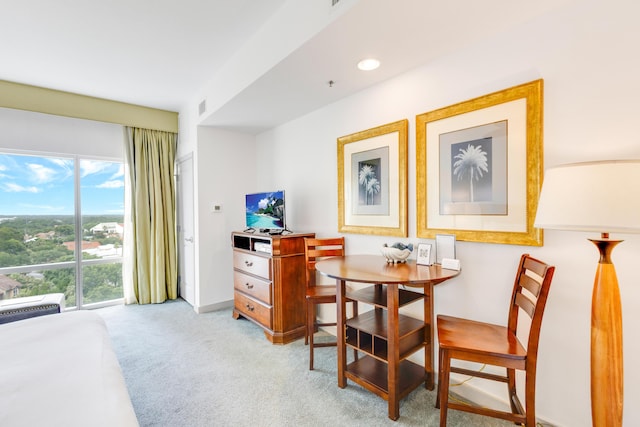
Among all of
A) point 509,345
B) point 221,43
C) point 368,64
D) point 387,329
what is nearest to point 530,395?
point 509,345

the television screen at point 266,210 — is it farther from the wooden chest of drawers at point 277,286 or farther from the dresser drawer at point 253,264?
the dresser drawer at point 253,264

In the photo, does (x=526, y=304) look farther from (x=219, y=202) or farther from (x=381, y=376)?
(x=219, y=202)

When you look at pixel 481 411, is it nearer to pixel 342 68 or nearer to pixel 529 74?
pixel 529 74

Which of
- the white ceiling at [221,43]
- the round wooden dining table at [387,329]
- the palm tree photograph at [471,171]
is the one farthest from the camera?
the palm tree photograph at [471,171]

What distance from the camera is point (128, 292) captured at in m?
4.11

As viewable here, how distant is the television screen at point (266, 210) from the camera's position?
3096 mm

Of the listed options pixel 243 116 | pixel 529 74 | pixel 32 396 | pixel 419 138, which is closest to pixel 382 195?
pixel 419 138

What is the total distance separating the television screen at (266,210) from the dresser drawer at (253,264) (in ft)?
1.19

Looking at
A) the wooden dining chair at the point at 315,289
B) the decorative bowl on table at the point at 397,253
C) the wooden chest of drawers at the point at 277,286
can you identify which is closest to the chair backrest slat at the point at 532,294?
the decorative bowl on table at the point at 397,253

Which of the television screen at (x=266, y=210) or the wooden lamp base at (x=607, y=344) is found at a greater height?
the television screen at (x=266, y=210)

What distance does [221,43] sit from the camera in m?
2.59

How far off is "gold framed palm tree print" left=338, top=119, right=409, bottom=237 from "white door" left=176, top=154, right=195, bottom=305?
7.53ft

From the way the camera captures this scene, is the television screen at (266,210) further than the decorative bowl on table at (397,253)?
Yes

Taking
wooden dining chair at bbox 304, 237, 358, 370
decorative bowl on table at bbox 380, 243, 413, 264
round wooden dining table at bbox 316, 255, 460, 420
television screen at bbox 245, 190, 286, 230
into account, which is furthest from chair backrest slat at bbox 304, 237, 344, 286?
decorative bowl on table at bbox 380, 243, 413, 264
